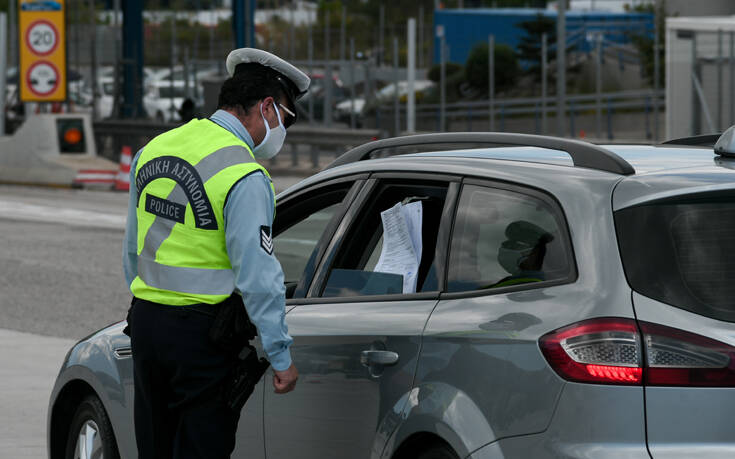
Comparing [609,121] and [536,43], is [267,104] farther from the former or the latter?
[536,43]

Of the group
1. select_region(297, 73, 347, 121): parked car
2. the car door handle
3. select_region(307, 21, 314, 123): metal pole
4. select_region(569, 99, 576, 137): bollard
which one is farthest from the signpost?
the car door handle

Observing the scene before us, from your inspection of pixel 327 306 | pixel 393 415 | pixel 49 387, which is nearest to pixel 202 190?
pixel 327 306

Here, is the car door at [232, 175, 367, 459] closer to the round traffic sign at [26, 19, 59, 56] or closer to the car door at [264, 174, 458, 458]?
the car door at [264, 174, 458, 458]

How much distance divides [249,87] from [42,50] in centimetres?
Answer: 2478

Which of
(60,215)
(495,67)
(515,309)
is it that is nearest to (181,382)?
(515,309)

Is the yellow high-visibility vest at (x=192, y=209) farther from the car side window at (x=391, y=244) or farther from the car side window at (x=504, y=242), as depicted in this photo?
the car side window at (x=504, y=242)

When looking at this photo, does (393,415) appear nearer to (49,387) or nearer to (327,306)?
(327,306)

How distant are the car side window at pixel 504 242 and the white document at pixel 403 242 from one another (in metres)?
0.32

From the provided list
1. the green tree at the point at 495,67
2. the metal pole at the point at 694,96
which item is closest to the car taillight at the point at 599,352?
the metal pole at the point at 694,96

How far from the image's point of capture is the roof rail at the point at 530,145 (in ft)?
12.1

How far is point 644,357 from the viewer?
328 cm

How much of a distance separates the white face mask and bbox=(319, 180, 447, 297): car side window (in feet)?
1.12

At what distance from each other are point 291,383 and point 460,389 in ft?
2.05

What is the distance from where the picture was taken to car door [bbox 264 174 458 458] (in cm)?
391
